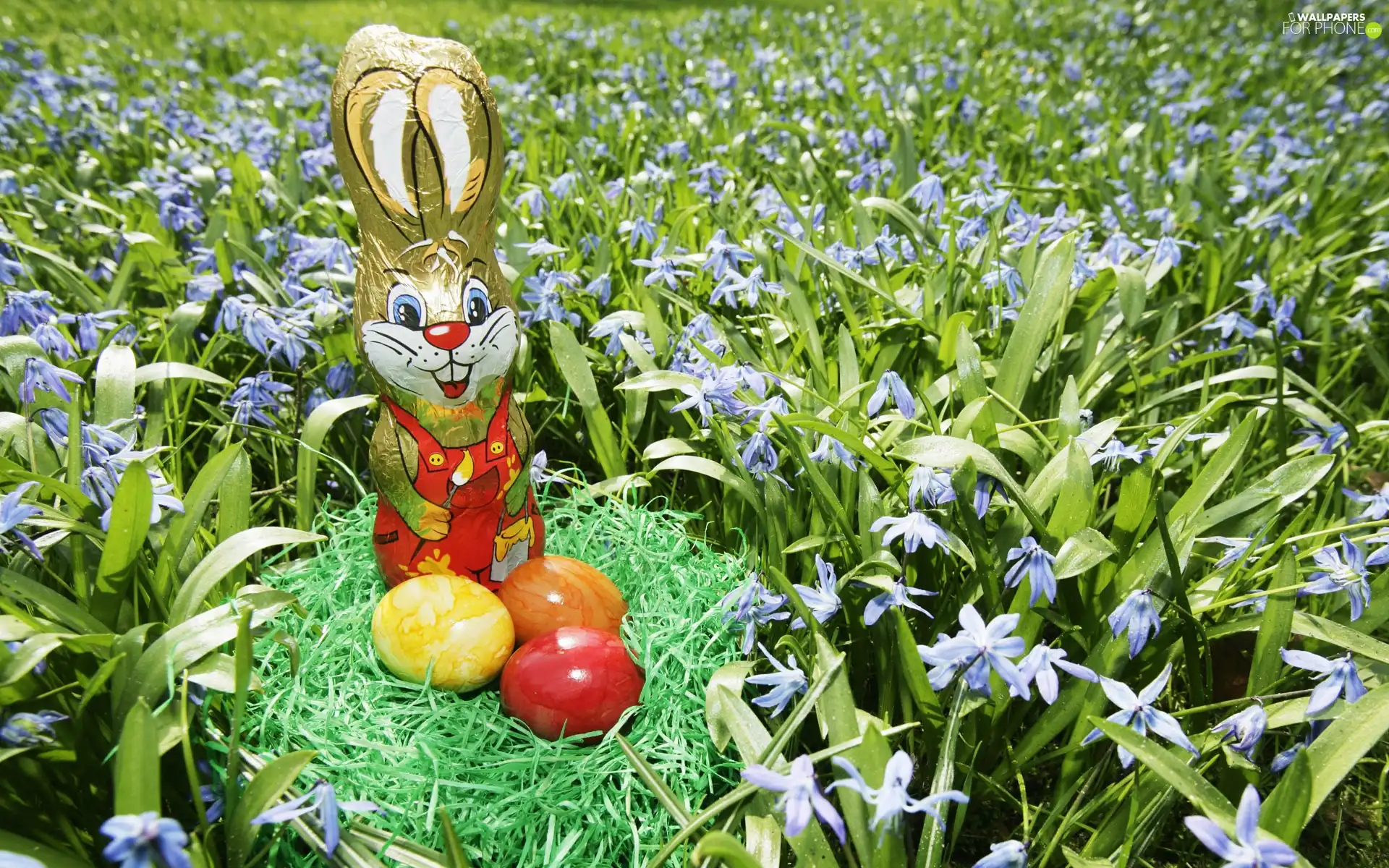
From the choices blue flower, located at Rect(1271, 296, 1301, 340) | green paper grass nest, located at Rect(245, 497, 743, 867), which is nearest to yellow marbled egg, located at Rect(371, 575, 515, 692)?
green paper grass nest, located at Rect(245, 497, 743, 867)

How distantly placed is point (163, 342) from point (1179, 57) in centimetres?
630

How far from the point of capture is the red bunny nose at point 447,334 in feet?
5.25

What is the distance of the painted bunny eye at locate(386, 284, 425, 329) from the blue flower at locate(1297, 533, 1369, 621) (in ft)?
4.93

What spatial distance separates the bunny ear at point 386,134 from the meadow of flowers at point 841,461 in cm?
58

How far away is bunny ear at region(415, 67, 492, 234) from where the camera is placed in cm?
156

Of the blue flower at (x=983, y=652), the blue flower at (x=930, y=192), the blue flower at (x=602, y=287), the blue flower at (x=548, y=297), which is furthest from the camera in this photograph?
the blue flower at (x=930, y=192)

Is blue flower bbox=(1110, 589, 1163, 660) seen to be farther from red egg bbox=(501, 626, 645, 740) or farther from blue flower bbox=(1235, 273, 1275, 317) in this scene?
blue flower bbox=(1235, 273, 1275, 317)

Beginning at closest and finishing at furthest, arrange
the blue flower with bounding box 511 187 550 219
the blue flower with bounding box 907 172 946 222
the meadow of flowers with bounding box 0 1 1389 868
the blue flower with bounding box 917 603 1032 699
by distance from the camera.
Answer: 1. the blue flower with bounding box 917 603 1032 699
2. the meadow of flowers with bounding box 0 1 1389 868
3. the blue flower with bounding box 907 172 946 222
4. the blue flower with bounding box 511 187 550 219

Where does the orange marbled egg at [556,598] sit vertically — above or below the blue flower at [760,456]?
below

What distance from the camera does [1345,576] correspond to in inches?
56.3

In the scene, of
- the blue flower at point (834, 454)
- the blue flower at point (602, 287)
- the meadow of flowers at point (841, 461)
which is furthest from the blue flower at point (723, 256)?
the blue flower at point (834, 454)

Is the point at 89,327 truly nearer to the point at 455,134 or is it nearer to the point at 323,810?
the point at 455,134

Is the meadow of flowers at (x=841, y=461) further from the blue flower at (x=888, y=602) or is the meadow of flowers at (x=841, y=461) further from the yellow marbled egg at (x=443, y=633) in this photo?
the yellow marbled egg at (x=443, y=633)

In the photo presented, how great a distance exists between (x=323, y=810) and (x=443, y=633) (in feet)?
1.46
